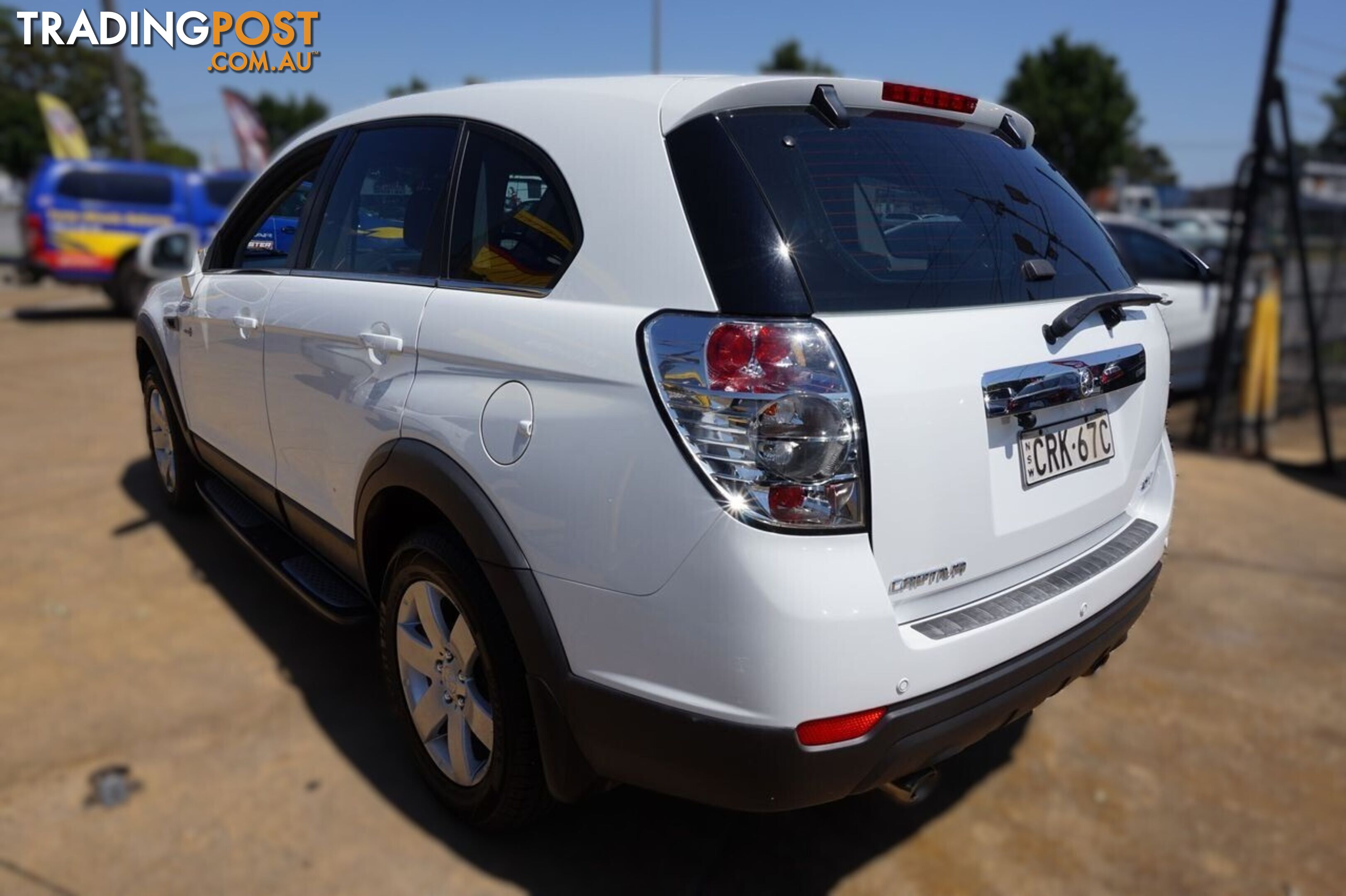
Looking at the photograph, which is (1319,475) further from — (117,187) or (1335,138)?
(117,187)

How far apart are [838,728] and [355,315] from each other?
64.9 inches

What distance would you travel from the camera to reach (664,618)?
1706 mm

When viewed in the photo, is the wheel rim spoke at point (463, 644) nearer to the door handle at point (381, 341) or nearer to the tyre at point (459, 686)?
the tyre at point (459, 686)

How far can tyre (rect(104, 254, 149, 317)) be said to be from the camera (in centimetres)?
1291

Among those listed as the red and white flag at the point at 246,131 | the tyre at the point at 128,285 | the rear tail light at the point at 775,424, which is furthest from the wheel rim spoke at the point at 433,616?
the red and white flag at the point at 246,131

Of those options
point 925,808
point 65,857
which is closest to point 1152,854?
point 925,808

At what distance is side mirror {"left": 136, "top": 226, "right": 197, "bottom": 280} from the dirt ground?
938cm

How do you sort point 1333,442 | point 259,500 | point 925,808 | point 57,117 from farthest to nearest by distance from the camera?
1. point 57,117
2. point 1333,442
3. point 259,500
4. point 925,808

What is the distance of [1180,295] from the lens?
8008 millimetres

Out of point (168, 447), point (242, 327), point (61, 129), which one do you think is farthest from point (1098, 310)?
point (61, 129)

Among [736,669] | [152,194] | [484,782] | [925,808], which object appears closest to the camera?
[736,669]

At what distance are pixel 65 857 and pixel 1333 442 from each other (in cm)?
853

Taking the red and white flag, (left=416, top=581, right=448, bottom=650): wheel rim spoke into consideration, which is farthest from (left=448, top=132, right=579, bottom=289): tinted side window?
the red and white flag

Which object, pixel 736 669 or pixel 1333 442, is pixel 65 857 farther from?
pixel 1333 442
